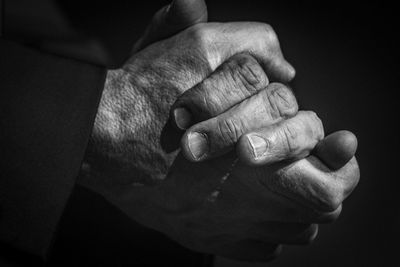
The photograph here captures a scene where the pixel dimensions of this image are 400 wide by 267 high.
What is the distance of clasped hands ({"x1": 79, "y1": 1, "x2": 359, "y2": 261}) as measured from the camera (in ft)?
2.66

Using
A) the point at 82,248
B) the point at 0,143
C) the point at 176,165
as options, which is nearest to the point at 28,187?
the point at 0,143

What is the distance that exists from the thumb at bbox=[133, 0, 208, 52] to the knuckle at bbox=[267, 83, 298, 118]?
0.23 m

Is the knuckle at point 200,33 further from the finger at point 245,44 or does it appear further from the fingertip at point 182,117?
the fingertip at point 182,117

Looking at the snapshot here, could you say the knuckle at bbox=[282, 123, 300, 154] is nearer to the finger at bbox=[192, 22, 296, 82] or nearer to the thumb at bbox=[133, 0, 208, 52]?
the finger at bbox=[192, 22, 296, 82]

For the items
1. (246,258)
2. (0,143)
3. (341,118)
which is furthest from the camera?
(341,118)

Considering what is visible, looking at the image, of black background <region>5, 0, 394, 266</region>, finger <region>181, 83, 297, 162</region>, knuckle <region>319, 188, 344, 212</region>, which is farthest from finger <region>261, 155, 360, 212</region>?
black background <region>5, 0, 394, 266</region>

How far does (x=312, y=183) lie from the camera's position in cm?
85

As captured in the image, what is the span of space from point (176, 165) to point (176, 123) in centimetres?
9

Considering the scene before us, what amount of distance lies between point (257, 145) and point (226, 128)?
0.22 feet

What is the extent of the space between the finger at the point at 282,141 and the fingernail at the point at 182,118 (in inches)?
4.8

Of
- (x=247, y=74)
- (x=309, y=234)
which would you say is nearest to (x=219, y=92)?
(x=247, y=74)

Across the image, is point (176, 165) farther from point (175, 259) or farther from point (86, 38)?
point (86, 38)

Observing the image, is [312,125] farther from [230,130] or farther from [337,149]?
[230,130]

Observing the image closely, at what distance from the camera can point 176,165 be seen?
0.88 metres
